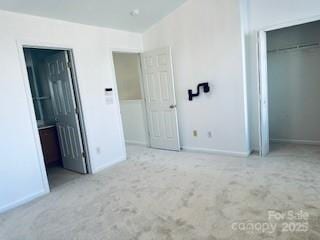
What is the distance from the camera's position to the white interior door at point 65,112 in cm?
366

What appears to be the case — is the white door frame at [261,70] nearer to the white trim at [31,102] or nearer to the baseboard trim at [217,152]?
the baseboard trim at [217,152]

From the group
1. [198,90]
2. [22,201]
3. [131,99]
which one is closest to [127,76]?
[131,99]

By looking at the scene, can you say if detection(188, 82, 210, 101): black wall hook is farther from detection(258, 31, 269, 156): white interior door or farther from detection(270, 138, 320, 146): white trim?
detection(270, 138, 320, 146): white trim

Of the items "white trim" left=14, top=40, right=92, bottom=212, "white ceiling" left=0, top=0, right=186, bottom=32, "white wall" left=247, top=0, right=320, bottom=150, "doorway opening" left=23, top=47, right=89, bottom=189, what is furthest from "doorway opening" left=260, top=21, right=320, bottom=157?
"white trim" left=14, top=40, right=92, bottom=212

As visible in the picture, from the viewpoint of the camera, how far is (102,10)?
336 cm

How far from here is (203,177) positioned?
3.24m

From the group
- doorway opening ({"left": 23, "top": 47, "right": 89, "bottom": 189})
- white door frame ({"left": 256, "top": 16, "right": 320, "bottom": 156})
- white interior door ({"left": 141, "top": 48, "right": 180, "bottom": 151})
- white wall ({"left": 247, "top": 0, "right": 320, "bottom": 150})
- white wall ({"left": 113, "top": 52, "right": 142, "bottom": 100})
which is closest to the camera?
white wall ({"left": 247, "top": 0, "right": 320, "bottom": 150})

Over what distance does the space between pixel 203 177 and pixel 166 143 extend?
162cm

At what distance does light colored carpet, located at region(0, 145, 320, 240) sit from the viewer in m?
2.16

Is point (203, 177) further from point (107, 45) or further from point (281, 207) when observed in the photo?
point (107, 45)

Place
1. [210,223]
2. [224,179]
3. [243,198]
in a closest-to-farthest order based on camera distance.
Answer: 1. [210,223]
2. [243,198]
3. [224,179]

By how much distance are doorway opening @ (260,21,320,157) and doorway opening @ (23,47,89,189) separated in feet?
10.00

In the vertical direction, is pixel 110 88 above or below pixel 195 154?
above

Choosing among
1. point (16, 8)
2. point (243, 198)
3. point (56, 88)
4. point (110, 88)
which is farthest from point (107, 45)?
point (243, 198)
